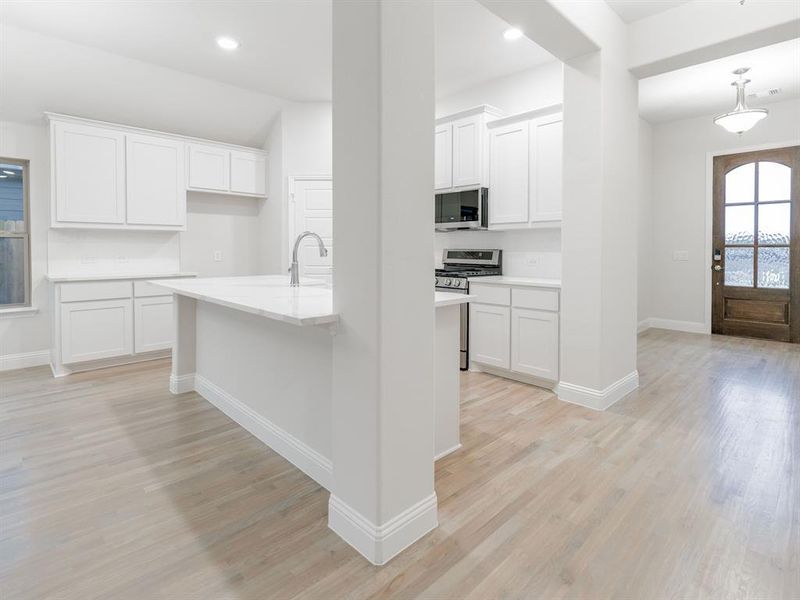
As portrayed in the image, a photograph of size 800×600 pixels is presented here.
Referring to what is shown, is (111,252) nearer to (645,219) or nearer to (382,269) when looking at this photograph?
(382,269)

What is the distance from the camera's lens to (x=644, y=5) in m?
3.06

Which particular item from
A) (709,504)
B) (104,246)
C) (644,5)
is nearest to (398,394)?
(709,504)

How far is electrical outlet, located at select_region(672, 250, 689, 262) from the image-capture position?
5.95 metres

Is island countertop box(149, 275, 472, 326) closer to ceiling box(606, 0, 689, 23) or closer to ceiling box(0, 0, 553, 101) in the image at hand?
ceiling box(0, 0, 553, 101)

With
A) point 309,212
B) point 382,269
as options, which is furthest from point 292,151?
point 382,269

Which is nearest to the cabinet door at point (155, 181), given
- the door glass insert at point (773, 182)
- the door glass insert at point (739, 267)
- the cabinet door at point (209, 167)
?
the cabinet door at point (209, 167)

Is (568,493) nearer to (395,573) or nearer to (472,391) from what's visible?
(395,573)

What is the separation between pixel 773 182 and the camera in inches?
209

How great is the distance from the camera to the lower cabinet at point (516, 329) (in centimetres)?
349

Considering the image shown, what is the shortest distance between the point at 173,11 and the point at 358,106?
8.86 ft

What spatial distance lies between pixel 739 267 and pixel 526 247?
321cm

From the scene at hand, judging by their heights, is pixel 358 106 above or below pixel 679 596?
above

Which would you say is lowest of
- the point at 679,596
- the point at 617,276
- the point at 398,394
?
the point at 679,596

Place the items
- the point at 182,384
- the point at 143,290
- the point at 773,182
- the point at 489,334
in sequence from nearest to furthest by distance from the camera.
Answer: the point at 182,384 → the point at 489,334 → the point at 143,290 → the point at 773,182
